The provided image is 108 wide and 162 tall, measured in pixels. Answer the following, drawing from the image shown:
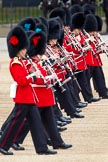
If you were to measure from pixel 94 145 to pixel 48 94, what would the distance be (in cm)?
99

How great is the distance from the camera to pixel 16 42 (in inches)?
519

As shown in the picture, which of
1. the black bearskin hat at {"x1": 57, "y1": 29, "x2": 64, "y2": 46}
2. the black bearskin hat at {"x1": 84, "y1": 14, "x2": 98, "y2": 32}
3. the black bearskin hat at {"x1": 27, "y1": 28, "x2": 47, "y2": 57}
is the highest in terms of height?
the black bearskin hat at {"x1": 27, "y1": 28, "x2": 47, "y2": 57}

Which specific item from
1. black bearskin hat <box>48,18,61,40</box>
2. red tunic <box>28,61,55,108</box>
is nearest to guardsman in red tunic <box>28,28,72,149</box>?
red tunic <box>28,61,55,108</box>

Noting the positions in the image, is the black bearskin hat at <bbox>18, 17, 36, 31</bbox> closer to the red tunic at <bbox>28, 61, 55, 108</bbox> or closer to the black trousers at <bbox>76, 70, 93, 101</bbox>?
the red tunic at <bbox>28, 61, 55, 108</bbox>

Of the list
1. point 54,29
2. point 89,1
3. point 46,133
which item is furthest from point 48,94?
point 89,1

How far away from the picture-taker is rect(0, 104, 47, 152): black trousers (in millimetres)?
12953

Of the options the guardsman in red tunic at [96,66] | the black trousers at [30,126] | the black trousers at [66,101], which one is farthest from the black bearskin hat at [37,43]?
the guardsman in red tunic at [96,66]

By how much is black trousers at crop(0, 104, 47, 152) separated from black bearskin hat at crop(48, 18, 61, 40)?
284cm

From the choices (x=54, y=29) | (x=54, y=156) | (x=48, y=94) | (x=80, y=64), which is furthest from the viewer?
(x=80, y=64)

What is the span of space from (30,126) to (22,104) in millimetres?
312

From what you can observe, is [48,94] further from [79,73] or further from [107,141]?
[79,73]

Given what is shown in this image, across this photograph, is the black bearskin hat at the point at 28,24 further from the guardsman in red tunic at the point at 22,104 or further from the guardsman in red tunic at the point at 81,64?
the guardsman in red tunic at the point at 81,64

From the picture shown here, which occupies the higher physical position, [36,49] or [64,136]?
[36,49]

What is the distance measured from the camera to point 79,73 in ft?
60.2
